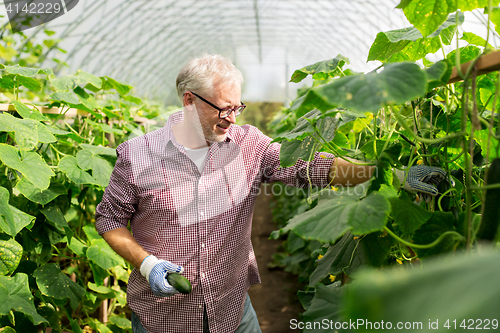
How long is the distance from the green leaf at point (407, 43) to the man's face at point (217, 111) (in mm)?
726

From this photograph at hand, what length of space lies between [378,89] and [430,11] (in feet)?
1.35

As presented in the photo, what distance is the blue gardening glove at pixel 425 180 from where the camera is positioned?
0.90 metres

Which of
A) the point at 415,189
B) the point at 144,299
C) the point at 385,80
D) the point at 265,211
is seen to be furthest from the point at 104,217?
the point at 265,211

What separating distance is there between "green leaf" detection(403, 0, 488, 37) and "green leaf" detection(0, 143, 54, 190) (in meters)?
1.41

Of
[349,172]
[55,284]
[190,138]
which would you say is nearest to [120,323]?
[55,284]

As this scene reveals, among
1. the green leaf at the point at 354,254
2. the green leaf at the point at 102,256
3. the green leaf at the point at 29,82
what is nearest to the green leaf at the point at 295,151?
the green leaf at the point at 354,254

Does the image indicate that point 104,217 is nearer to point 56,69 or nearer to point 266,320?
point 266,320

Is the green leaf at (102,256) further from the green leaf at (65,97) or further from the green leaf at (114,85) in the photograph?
the green leaf at (114,85)

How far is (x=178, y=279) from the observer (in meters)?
1.35

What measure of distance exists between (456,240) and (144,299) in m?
1.28

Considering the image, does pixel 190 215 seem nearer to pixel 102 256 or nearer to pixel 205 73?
pixel 205 73

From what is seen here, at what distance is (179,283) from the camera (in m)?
1.33

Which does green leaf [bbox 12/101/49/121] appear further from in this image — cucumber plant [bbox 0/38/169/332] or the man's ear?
the man's ear

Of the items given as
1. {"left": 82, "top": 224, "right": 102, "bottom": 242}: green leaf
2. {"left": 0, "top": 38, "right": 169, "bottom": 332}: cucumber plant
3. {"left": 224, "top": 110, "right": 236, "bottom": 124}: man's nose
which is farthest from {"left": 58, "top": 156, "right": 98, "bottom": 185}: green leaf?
{"left": 224, "top": 110, "right": 236, "bottom": 124}: man's nose
